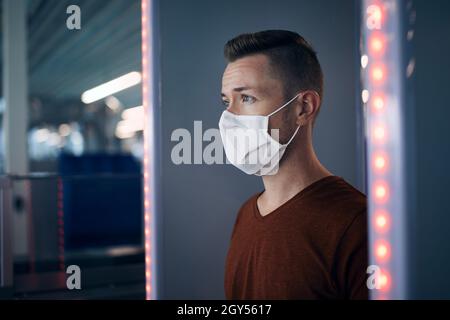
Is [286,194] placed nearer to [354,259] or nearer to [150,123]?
[354,259]

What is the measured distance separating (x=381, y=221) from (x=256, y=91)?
0.69 metres

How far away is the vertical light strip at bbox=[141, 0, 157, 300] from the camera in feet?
5.96

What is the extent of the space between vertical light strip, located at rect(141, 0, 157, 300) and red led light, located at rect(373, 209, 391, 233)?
2.96ft

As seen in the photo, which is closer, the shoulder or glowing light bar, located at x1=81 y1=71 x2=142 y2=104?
the shoulder

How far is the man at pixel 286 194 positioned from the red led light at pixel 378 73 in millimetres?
383

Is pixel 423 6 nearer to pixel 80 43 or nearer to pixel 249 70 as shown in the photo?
pixel 249 70

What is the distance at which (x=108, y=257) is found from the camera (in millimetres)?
4898

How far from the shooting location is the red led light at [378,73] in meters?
1.25

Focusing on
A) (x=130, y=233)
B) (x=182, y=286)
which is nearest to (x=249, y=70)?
(x=182, y=286)

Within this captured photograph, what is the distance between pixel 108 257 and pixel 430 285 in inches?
162

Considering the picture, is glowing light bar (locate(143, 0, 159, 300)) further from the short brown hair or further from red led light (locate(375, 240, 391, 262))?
red led light (locate(375, 240, 391, 262))

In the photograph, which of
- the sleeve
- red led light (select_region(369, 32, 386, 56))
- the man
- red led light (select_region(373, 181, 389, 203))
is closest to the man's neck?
the man

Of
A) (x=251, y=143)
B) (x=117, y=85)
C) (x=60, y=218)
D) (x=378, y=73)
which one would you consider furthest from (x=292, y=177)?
(x=117, y=85)

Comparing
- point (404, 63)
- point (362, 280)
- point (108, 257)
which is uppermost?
point (404, 63)
